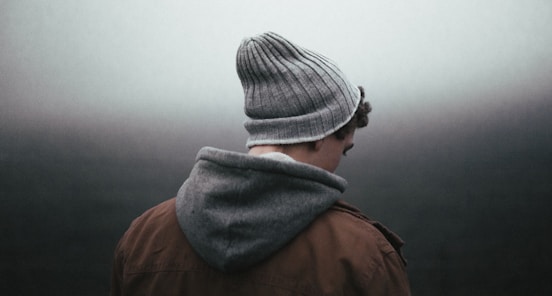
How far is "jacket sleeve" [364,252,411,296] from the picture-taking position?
0.62 metres

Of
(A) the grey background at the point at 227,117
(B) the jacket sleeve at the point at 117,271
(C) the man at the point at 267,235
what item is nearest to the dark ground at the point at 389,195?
(A) the grey background at the point at 227,117

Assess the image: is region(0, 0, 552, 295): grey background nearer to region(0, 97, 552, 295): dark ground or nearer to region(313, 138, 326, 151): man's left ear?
region(0, 97, 552, 295): dark ground

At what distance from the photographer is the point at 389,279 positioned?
64 cm

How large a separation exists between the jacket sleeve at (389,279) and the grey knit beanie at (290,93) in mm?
222

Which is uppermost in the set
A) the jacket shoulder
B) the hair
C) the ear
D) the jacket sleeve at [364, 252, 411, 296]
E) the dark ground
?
→ the hair

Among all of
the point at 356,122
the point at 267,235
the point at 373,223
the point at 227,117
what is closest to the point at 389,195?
the point at 227,117

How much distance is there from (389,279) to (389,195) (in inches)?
39.4

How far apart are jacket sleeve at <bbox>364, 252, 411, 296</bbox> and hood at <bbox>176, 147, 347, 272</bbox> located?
0.11m

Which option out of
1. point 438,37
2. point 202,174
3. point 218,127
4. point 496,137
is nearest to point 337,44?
point 438,37

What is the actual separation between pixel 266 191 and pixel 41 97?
125cm

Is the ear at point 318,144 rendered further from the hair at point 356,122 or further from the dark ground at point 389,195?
the dark ground at point 389,195

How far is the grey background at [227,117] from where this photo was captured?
156 cm

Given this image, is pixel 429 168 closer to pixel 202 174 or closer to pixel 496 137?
pixel 496 137

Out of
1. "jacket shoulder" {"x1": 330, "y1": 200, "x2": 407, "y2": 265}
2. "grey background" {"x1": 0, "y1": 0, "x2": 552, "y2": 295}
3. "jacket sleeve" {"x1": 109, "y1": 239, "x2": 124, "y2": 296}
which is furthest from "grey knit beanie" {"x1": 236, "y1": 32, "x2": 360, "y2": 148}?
"grey background" {"x1": 0, "y1": 0, "x2": 552, "y2": 295}
